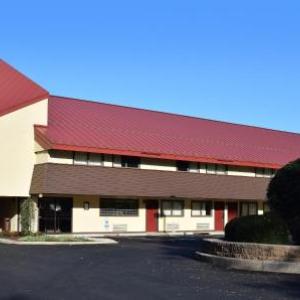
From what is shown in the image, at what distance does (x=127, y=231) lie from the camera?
38469 millimetres

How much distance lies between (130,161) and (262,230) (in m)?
21.1

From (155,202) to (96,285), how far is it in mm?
27082

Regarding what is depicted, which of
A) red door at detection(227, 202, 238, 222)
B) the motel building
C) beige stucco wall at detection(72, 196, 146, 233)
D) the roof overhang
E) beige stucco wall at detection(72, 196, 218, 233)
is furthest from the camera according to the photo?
red door at detection(227, 202, 238, 222)

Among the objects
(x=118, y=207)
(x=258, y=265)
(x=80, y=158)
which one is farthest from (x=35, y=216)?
(x=258, y=265)

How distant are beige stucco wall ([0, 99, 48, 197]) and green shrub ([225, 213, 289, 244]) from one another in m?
18.9

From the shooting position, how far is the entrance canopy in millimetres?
34344

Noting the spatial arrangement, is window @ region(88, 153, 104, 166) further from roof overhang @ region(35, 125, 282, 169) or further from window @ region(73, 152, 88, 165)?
roof overhang @ region(35, 125, 282, 169)

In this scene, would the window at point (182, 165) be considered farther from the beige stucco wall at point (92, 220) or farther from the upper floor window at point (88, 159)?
the upper floor window at point (88, 159)

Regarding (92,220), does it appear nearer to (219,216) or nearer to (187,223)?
(187,223)

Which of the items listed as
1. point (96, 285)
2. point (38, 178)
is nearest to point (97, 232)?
point (38, 178)

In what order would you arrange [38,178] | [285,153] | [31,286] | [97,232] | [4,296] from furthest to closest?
1. [285,153]
2. [97,232]
3. [38,178]
4. [31,286]
5. [4,296]

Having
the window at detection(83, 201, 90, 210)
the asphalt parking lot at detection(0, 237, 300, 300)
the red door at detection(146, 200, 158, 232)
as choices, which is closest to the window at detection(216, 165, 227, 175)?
the red door at detection(146, 200, 158, 232)

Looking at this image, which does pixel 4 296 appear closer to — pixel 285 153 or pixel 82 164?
pixel 82 164

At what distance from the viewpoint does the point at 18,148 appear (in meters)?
35.2
